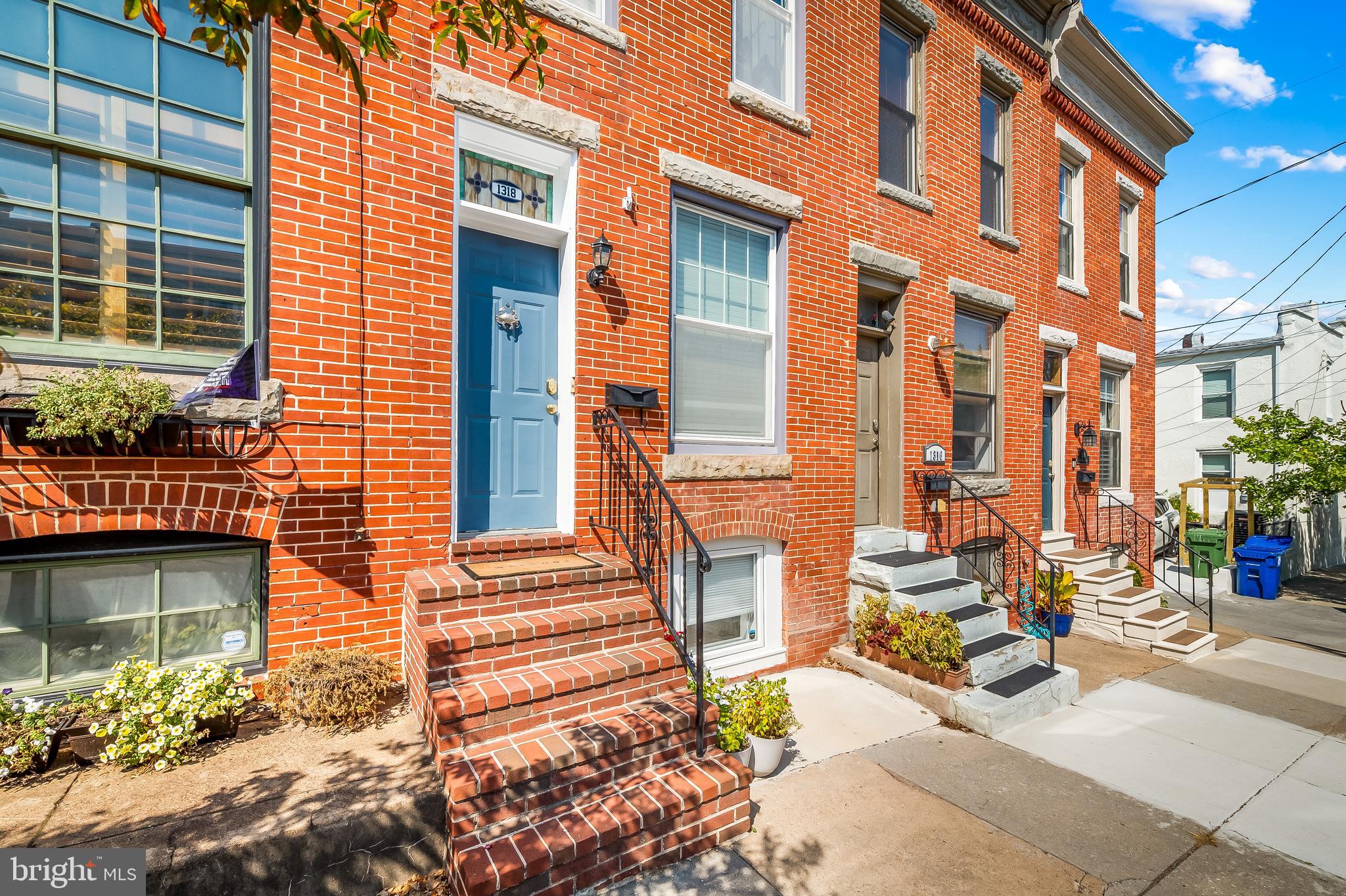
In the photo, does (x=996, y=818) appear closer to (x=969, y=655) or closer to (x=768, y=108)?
(x=969, y=655)

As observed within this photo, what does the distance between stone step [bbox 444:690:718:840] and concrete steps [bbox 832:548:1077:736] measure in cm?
251

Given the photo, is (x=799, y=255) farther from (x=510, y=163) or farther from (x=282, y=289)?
(x=282, y=289)

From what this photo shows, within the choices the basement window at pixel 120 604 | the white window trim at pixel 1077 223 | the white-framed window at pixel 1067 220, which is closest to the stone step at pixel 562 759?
the basement window at pixel 120 604

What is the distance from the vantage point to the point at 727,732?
3.90 metres

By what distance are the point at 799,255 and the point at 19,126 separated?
5.46 m

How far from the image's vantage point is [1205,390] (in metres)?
18.5

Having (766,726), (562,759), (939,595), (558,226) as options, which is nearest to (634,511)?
(766,726)

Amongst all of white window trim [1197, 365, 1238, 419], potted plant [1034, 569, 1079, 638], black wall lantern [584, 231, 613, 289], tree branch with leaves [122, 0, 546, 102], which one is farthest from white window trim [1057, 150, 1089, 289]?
white window trim [1197, 365, 1238, 419]

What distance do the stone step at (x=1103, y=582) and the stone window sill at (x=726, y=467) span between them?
4.92 metres

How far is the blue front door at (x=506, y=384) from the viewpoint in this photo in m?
4.60

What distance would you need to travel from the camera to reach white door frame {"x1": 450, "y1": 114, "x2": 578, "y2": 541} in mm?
4539

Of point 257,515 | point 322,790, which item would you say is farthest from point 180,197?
point 322,790

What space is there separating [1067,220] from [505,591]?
35.2 ft

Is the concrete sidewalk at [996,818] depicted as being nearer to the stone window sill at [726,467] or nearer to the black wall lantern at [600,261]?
the stone window sill at [726,467]
